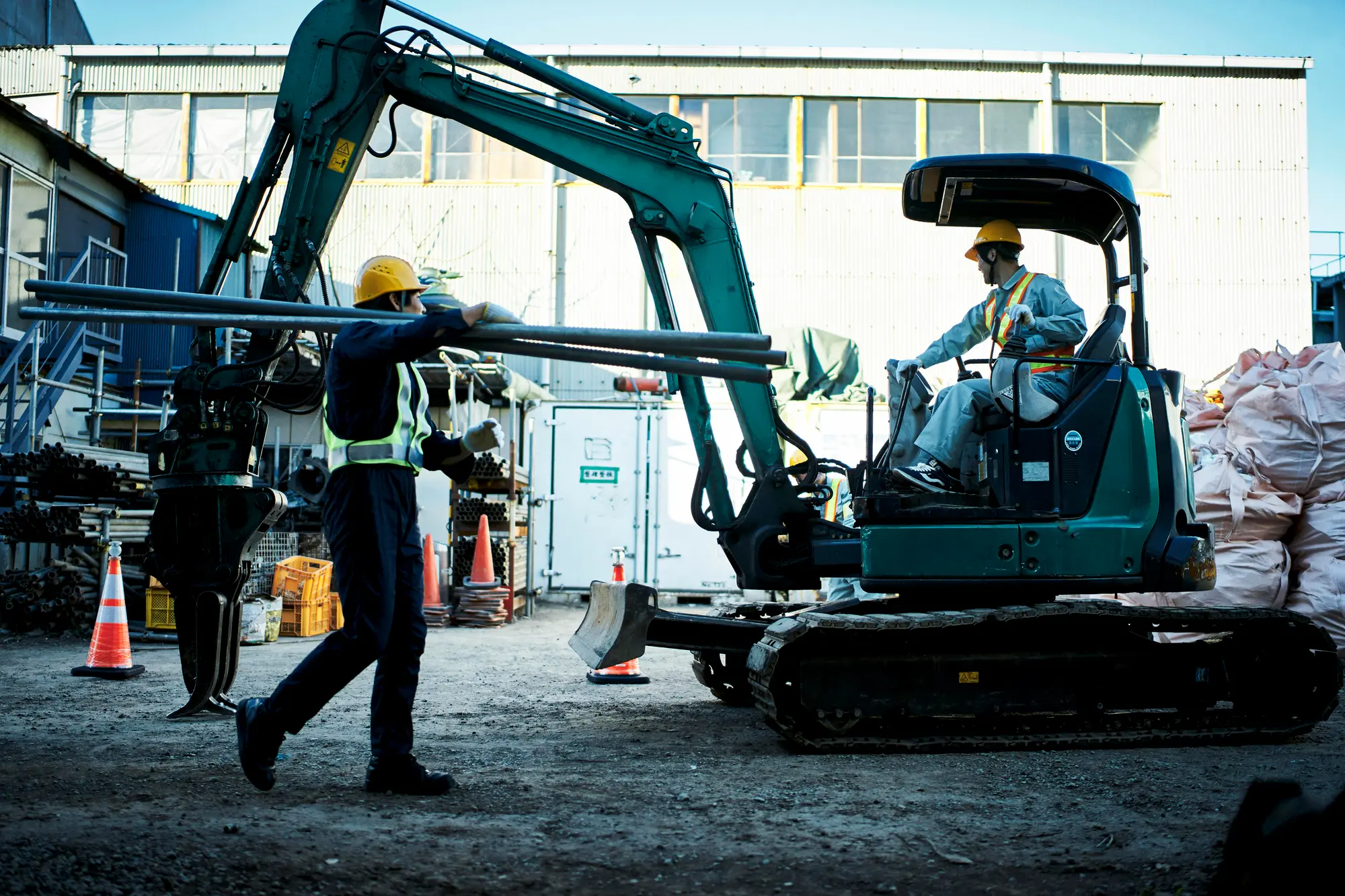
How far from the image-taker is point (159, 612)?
11.5 metres

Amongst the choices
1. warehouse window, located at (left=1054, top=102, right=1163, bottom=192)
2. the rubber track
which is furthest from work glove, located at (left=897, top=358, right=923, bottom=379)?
warehouse window, located at (left=1054, top=102, right=1163, bottom=192)

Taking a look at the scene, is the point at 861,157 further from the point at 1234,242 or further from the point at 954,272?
the point at 1234,242

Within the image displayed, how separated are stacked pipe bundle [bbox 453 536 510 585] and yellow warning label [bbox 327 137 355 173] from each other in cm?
874

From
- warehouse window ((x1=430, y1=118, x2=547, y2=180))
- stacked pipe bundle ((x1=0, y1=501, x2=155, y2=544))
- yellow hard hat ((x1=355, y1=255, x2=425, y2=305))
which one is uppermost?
warehouse window ((x1=430, y1=118, x2=547, y2=180))

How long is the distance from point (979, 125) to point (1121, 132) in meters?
2.76

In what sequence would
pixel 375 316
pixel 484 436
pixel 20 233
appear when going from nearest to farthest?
pixel 484 436
pixel 375 316
pixel 20 233

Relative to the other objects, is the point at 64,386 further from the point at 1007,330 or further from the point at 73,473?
the point at 1007,330

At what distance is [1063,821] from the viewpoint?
4.30 metres

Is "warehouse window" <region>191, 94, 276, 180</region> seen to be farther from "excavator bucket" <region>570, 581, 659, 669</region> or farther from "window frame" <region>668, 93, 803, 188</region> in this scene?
"excavator bucket" <region>570, 581, 659, 669</region>

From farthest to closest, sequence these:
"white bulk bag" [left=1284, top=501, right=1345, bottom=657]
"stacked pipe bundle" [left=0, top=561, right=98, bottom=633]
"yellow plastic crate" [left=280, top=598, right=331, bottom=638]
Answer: "yellow plastic crate" [left=280, top=598, right=331, bottom=638], "stacked pipe bundle" [left=0, top=561, right=98, bottom=633], "white bulk bag" [left=1284, top=501, right=1345, bottom=657]

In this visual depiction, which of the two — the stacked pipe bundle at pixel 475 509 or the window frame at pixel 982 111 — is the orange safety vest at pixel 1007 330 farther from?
the window frame at pixel 982 111

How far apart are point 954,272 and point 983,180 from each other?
16911 mm

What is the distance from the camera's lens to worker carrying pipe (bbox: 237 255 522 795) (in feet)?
15.0

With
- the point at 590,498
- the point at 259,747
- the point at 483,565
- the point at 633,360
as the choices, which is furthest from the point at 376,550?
the point at 590,498
